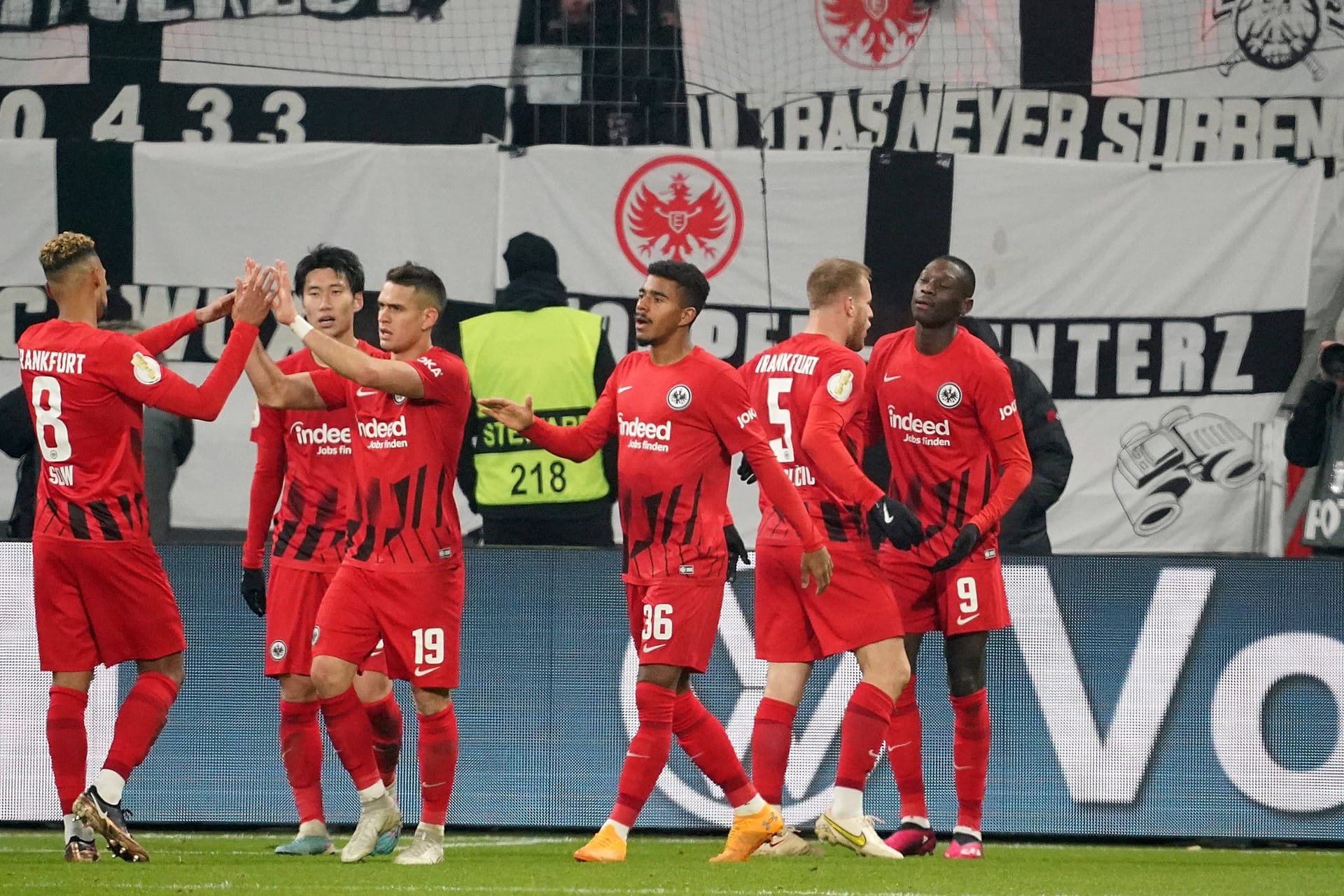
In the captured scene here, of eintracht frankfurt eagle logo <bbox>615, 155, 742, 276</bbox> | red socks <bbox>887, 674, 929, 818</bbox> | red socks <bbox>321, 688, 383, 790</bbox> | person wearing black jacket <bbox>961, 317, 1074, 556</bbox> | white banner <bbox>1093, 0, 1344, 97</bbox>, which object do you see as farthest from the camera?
white banner <bbox>1093, 0, 1344, 97</bbox>

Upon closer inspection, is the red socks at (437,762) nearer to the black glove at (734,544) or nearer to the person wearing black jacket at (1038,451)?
the black glove at (734,544)

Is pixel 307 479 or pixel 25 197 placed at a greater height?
pixel 25 197

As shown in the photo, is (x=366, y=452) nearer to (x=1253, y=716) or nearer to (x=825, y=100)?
(x=1253, y=716)

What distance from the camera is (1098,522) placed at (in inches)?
400

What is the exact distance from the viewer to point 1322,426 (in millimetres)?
8922

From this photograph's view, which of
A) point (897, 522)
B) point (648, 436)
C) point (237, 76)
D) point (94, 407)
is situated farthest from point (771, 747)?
point (237, 76)

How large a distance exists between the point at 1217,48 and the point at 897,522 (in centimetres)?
533

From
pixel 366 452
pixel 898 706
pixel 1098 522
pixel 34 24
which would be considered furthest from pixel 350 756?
pixel 34 24

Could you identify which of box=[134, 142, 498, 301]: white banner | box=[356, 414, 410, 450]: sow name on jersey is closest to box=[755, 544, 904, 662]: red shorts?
box=[356, 414, 410, 450]: sow name on jersey

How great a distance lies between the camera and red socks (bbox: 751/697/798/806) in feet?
21.3

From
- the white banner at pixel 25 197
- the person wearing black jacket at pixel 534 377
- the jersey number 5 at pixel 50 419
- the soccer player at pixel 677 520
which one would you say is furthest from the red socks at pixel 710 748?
the white banner at pixel 25 197

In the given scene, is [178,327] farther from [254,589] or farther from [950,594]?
[950,594]

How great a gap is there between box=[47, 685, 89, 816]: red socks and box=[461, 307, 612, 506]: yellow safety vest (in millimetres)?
3055

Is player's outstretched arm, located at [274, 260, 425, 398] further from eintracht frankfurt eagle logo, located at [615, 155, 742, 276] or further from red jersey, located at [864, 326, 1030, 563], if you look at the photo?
eintracht frankfurt eagle logo, located at [615, 155, 742, 276]
